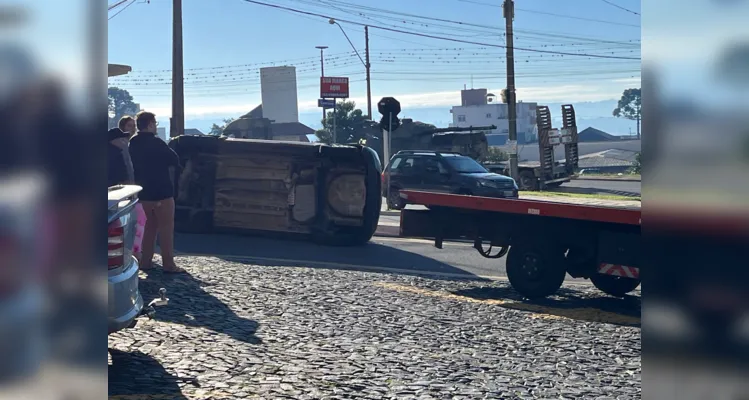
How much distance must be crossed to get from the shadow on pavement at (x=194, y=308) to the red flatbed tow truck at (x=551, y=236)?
3583 millimetres

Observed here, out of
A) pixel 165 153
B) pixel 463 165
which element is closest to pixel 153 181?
pixel 165 153

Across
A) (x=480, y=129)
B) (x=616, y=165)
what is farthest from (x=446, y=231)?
(x=616, y=165)

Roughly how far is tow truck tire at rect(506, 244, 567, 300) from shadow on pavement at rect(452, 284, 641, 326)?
0.44ft

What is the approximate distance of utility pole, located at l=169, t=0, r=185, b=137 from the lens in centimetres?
2517

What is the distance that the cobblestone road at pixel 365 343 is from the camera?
240 inches

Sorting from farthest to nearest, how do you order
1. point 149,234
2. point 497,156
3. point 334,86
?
point 334,86, point 497,156, point 149,234

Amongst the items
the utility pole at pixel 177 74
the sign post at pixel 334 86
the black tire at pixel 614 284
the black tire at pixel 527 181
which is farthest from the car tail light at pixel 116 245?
the sign post at pixel 334 86

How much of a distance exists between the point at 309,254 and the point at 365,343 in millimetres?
6308

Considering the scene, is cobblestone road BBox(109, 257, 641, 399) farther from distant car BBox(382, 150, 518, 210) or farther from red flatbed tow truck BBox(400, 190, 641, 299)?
distant car BBox(382, 150, 518, 210)

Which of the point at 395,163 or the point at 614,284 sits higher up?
the point at 395,163

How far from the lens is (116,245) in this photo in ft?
19.0

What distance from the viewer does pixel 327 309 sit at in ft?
29.4

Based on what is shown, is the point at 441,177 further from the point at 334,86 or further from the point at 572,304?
the point at 334,86

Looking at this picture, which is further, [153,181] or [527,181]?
[527,181]
